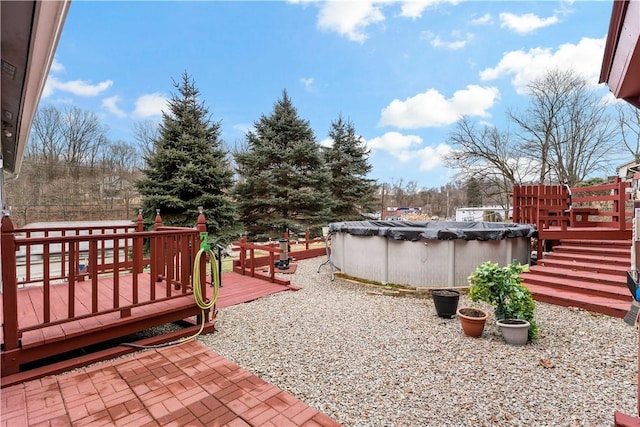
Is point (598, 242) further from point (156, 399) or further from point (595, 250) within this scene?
point (156, 399)

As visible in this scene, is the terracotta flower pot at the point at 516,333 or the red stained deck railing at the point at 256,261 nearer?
the terracotta flower pot at the point at 516,333

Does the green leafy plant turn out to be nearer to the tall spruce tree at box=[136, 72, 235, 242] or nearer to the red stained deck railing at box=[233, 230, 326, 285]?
the red stained deck railing at box=[233, 230, 326, 285]

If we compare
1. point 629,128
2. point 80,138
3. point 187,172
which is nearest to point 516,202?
point 187,172

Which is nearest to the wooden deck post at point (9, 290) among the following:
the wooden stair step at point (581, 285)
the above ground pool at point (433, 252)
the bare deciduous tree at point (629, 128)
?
the above ground pool at point (433, 252)

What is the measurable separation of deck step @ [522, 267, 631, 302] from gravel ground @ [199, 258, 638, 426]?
2.15 feet

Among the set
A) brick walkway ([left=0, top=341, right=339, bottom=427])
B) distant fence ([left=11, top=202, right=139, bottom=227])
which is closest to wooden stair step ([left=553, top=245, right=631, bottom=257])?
brick walkway ([left=0, top=341, right=339, bottom=427])

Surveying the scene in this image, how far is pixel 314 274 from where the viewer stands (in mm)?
6715

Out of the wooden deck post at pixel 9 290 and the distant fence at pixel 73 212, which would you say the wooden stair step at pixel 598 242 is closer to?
the wooden deck post at pixel 9 290

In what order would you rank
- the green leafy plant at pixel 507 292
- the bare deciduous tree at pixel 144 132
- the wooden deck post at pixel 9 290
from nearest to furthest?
the wooden deck post at pixel 9 290
the green leafy plant at pixel 507 292
the bare deciduous tree at pixel 144 132

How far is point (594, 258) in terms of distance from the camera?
214 inches

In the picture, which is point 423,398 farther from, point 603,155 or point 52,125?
point 52,125

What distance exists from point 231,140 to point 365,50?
669 inches

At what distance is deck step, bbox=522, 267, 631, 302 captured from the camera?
4352 mm

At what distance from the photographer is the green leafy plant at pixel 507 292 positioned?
323 centimetres
